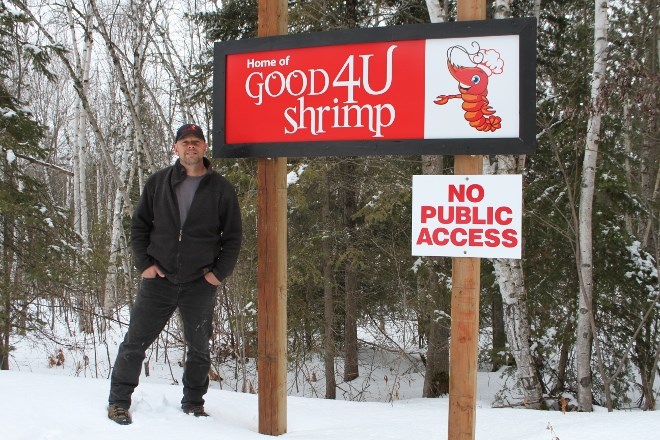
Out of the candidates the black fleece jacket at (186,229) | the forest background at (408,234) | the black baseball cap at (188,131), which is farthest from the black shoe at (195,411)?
the forest background at (408,234)

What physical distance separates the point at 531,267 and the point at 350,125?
5996 millimetres

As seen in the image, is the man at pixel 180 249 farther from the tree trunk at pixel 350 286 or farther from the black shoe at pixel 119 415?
the tree trunk at pixel 350 286

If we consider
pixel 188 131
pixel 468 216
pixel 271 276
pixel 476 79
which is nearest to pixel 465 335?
pixel 468 216

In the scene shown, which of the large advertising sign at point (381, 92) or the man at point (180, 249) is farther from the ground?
the large advertising sign at point (381, 92)

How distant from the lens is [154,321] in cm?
337

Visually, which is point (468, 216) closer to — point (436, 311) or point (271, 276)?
point (271, 276)

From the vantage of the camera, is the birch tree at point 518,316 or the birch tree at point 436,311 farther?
the birch tree at point 436,311

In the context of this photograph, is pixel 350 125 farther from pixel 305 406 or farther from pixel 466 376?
pixel 305 406

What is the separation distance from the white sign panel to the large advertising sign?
18cm

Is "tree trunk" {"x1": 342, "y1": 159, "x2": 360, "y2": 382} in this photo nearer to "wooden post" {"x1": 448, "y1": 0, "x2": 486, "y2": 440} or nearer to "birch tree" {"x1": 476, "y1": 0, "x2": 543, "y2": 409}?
"birch tree" {"x1": 476, "y1": 0, "x2": 543, "y2": 409}

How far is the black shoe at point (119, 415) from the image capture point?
10.4ft

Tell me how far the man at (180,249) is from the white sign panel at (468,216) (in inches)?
46.8

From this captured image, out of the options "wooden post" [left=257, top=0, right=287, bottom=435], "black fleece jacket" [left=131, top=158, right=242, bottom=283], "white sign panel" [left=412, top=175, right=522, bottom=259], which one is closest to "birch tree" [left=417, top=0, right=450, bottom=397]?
"wooden post" [left=257, top=0, right=287, bottom=435]

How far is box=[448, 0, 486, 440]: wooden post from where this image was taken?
2889mm
